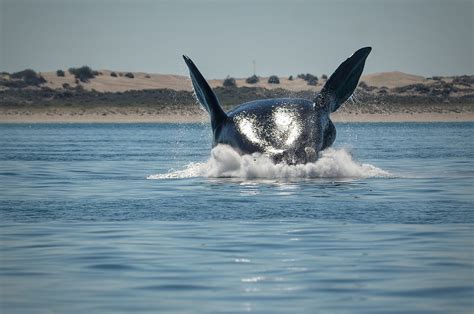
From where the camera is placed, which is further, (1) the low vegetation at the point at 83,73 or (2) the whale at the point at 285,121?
(1) the low vegetation at the point at 83,73

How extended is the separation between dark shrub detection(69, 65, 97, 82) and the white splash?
105 m

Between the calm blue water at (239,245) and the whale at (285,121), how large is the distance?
79 centimetres

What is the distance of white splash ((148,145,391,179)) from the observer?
22.5 m

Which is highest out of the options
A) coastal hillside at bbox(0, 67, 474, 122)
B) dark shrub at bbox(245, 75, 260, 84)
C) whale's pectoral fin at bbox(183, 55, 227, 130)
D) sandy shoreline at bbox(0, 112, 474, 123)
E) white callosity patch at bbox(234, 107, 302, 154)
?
whale's pectoral fin at bbox(183, 55, 227, 130)

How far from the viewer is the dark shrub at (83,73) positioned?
128125 mm

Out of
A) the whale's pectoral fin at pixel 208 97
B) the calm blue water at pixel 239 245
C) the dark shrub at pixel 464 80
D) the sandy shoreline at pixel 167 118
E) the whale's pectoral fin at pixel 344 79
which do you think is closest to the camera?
the calm blue water at pixel 239 245

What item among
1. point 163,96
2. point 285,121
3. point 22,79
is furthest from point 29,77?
point 285,121

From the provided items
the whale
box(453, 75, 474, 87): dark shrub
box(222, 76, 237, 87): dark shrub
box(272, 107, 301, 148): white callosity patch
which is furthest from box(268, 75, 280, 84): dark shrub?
box(272, 107, 301, 148): white callosity patch

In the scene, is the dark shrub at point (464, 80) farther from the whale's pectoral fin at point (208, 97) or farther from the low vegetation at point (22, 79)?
the whale's pectoral fin at point (208, 97)

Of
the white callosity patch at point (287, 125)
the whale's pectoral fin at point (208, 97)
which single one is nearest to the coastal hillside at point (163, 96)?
the whale's pectoral fin at point (208, 97)

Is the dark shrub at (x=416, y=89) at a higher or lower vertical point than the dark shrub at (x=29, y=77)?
lower

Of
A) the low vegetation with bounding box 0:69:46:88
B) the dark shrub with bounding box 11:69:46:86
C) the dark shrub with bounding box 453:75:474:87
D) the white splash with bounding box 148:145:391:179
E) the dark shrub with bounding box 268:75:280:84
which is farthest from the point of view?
the dark shrub with bounding box 268:75:280:84

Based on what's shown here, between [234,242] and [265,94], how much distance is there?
339 ft

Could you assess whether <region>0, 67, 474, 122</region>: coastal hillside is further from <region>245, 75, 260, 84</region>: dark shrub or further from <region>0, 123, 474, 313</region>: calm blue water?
<region>0, 123, 474, 313</region>: calm blue water
